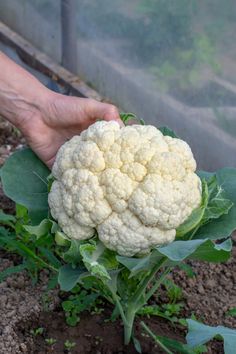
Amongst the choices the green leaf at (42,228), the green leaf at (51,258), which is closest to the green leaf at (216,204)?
the green leaf at (42,228)

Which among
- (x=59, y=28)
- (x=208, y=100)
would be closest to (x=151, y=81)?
(x=208, y=100)

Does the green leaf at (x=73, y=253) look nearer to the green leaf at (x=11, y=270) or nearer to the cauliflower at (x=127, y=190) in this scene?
the cauliflower at (x=127, y=190)

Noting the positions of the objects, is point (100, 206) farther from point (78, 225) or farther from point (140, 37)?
point (140, 37)

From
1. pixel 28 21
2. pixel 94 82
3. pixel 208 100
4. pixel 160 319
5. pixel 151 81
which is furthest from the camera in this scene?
pixel 28 21

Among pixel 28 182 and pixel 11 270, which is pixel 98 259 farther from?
pixel 11 270

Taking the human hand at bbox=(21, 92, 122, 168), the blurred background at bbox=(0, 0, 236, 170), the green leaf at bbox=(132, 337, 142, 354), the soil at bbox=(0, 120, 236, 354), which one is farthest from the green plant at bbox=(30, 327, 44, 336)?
the blurred background at bbox=(0, 0, 236, 170)

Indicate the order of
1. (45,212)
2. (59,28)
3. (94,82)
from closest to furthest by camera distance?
(45,212), (94,82), (59,28)

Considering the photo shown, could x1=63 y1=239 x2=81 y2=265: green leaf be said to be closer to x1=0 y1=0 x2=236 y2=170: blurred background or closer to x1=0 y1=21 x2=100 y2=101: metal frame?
x1=0 y1=0 x2=236 y2=170: blurred background
